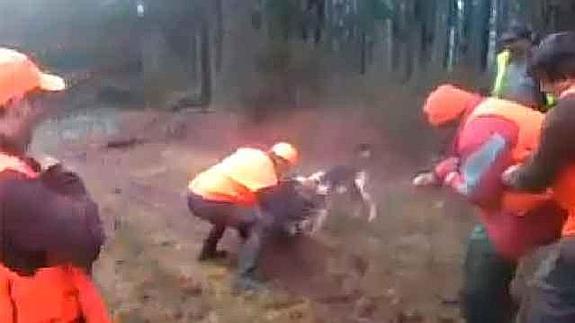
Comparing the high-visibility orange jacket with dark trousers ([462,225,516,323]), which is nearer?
the high-visibility orange jacket

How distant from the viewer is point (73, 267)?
7.41 feet

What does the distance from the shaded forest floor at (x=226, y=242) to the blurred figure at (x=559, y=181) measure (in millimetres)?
Answer: 1411

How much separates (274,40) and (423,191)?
4.35 feet

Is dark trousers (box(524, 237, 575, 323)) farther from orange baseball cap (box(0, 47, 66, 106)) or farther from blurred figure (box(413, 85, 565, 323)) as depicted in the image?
orange baseball cap (box(0, 47, 66, 106))

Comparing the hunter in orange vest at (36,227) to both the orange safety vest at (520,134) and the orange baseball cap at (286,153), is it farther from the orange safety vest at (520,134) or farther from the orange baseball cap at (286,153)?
the orange baseball cap at (286,153)

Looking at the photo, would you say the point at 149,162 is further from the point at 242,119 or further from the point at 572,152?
the point at 572,152

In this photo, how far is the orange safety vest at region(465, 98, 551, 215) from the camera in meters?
2.77

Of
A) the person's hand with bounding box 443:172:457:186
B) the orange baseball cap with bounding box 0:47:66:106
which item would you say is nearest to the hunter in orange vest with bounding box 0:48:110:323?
the orange baseball cap with bounding box 0:47:66:106

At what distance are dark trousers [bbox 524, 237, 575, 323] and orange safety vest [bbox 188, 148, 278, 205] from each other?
1.77 metres

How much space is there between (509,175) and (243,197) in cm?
159

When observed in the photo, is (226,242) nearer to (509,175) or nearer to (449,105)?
(449,105)

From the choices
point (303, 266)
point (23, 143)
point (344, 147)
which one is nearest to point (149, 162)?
point (344, 147)

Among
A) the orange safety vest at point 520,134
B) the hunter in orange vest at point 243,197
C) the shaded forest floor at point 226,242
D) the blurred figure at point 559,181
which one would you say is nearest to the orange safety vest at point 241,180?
the hunter in orange vest at point 243,197

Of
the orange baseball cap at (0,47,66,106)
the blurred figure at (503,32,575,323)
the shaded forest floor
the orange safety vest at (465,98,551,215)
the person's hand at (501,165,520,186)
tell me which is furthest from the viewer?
the shaded forest floor
